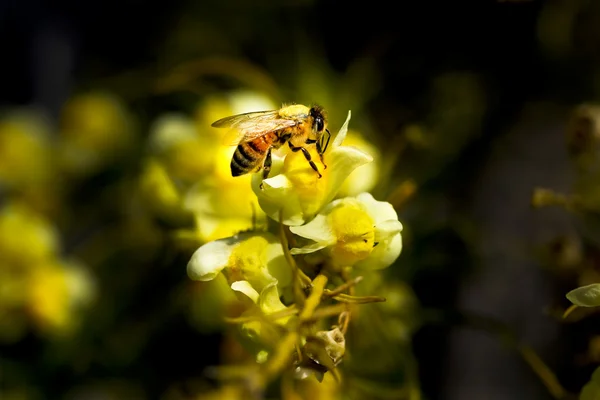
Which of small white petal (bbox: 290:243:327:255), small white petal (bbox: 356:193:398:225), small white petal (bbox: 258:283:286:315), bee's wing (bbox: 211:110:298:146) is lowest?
small white petal (bbox: 258:283:286:315)

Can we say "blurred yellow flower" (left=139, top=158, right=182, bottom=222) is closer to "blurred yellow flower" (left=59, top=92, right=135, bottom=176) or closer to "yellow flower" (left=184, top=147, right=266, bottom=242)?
"yellow flower" (left=184, top=147, right=266, bottom=242)

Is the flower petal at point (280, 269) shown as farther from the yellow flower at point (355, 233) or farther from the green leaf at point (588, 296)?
the green leaf at point (588, 296)

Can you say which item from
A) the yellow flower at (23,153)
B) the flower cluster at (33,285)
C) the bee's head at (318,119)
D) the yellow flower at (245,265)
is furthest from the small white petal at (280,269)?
the yellow flower at (23,153)

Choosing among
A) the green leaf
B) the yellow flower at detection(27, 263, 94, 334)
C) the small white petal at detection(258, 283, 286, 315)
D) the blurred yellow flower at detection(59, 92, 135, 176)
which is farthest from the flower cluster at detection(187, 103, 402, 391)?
the blurred yellow flower at detection(59, 92, 135, 176)

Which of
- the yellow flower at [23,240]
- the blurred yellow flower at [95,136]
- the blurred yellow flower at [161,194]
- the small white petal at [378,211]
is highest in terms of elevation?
the small white petal at [378,211]

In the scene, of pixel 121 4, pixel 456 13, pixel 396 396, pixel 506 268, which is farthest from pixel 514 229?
pixel 121 4

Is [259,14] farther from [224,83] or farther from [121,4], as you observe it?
[121,4]
